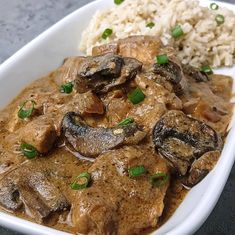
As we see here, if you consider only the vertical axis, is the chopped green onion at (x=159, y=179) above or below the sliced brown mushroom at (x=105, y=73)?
below

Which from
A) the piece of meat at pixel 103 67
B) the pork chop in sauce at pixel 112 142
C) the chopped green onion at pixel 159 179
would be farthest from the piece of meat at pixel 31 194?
the piece of meat at pixel 103 67

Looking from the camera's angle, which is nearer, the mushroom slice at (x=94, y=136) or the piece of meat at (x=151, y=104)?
the mushroom slice at (x=94, y=136)

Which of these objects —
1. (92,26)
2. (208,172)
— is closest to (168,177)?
(208,172)

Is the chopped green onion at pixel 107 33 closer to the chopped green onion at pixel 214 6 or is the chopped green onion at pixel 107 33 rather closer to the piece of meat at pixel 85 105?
the chopped green onion at pixel 214 6

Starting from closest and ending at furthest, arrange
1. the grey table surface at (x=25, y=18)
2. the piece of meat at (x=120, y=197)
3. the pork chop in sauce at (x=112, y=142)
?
the piece of meat at (x=120, y=197) → the pork chop in sauce at (x=112, y=142) → the grey table surface at (x=25, y=18)

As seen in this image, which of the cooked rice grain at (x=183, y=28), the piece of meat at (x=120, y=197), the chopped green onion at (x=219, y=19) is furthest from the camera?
the chopped green onion at (x=219, y=19)
